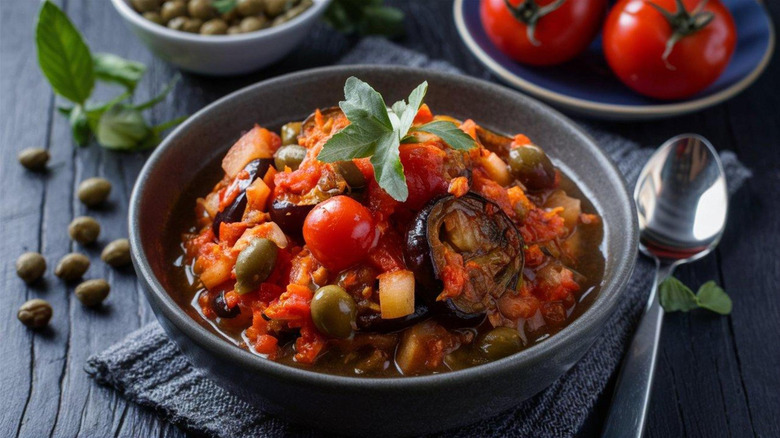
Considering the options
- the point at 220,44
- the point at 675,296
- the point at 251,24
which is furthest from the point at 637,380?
the point at 251,24

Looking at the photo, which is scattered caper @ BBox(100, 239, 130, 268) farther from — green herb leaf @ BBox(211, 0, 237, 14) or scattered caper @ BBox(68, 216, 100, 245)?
green herb leaf @ BBox(211, 0, 237, 14)

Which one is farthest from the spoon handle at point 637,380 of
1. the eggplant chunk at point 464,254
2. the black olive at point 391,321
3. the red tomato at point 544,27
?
the red tomato at point 544,27

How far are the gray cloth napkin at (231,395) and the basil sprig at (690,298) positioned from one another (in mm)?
181

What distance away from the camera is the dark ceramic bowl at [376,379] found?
2.74m

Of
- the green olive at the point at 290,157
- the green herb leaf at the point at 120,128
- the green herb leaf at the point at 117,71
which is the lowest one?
the green herb leaf at the point at 120,128

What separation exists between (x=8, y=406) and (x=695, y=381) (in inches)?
135

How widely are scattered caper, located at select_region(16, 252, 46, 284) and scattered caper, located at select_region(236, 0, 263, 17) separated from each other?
7.86 ft

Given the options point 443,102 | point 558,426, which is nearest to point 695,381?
point 558,426

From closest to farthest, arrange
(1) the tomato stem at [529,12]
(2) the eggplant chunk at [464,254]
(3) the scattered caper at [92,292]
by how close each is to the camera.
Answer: (2) the eggplant chunk at [464,254], (3) the scattered caper at [92,292], (1) the tomato stem at [529,12]

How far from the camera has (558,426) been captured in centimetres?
345

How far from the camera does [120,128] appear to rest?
4.99 meters

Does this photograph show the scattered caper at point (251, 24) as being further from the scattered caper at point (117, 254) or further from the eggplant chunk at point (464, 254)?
the eggplant chunk at point (464, 254)

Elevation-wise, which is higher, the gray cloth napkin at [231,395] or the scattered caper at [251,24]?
the scattered caper at [251,24]

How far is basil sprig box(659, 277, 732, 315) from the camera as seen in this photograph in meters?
4.11
